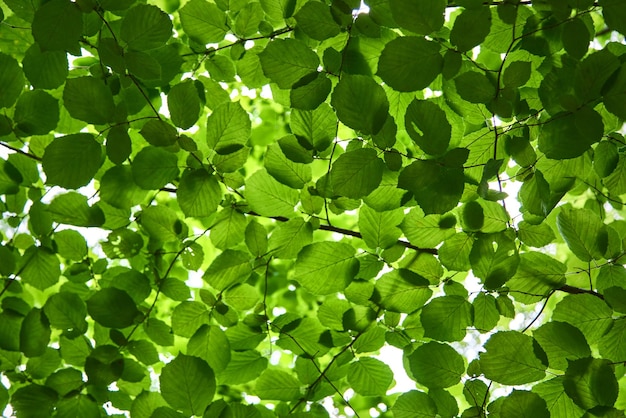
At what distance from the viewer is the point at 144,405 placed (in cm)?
148

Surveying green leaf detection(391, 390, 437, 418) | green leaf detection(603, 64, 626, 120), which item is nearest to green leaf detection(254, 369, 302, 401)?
green leaf detection(391, 390, 437, 418)

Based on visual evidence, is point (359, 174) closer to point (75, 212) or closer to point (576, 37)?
point (576, 37)

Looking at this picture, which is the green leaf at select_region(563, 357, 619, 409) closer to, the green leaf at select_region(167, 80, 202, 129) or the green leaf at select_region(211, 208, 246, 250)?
the green leaf at select_region(211, 208, 246, 250)

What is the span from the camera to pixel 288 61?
122 cm

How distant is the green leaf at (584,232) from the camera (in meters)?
1.28

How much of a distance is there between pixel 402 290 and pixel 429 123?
50 centimetres

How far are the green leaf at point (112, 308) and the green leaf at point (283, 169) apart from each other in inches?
22.9

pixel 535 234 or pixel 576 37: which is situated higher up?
pixel 576 37

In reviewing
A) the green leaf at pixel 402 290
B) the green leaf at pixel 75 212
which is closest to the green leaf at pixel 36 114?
the green leaf at pixel 75 212

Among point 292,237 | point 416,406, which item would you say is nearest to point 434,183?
point 292,237

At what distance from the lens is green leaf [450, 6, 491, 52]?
1079mm

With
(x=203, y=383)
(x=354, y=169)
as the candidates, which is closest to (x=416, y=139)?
(x=354, y=169)

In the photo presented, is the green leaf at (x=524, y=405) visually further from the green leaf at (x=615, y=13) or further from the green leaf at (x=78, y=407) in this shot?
the green leaf at (x=78, y=407)

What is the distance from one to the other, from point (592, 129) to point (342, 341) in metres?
0.91
